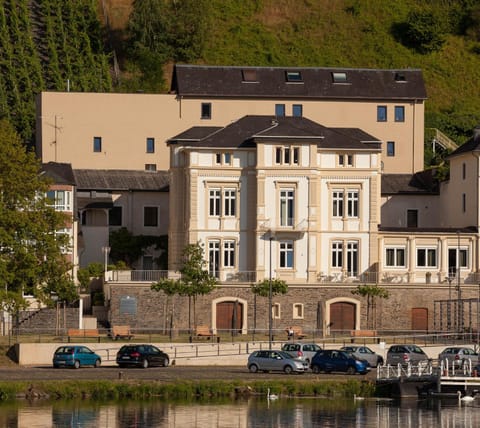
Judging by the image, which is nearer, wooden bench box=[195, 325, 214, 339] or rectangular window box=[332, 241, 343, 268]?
wooden bench box=[195, 325, 214, 339]

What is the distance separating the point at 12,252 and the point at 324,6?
9486 centimetres

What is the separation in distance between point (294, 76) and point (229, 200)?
30452mm

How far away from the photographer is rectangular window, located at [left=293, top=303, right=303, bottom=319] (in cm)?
10612

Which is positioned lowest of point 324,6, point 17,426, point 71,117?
point 17,426

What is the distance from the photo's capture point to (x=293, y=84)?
137 metres

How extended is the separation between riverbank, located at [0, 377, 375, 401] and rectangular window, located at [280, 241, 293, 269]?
30.5 meters

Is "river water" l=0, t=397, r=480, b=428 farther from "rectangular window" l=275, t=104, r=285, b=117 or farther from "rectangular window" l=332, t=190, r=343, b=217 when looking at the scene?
"rectangular window" l=275, t=104, r=285, b=117

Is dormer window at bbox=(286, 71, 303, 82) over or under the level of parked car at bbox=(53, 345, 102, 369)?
over

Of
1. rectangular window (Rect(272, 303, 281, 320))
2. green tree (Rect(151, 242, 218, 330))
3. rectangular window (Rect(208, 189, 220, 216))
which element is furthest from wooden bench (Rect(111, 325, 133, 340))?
rectangular window (Rect(208, 189, 220, 216))

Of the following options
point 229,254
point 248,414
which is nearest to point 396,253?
point 229,254

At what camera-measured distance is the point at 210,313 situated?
106 meters

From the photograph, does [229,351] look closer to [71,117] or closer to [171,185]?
[171,185]

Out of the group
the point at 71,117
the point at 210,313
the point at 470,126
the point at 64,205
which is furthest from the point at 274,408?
the point at 470,126

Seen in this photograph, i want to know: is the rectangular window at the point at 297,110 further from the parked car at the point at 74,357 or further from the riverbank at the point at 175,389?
the riverbank at the point at 175,389
